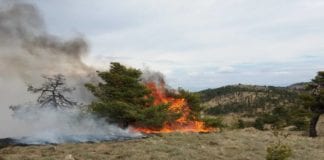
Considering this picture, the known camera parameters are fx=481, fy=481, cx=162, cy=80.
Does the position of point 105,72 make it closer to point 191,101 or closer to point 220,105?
point 191,101

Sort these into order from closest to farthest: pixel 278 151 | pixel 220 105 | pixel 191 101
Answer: pixel 278 151, pixel 191 101, pixel 220 105

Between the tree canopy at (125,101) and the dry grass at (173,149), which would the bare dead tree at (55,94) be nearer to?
the tree canopy at (125,101)

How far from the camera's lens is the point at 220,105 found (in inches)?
5512

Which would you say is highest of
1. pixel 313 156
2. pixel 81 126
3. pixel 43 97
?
pixel 43 97

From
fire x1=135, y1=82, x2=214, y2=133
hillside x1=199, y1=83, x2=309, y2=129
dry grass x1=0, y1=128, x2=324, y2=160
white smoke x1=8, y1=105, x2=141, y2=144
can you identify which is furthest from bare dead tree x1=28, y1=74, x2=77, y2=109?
hillside x1=199, y1=83, x2=309, y2=129

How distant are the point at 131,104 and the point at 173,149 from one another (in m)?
13.8

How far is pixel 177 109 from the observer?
158ft

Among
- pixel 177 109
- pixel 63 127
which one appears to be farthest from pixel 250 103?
pixel 63 127

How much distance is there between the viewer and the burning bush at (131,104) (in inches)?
1668

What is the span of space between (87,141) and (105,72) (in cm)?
1205

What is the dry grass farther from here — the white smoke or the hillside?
the hillside

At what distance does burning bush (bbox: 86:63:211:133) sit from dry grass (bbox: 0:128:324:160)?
Result: 6.08 meters

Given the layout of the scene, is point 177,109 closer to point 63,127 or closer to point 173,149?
point 63,127

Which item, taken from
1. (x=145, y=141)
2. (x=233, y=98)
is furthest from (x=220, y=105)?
(x=145, y=141)
